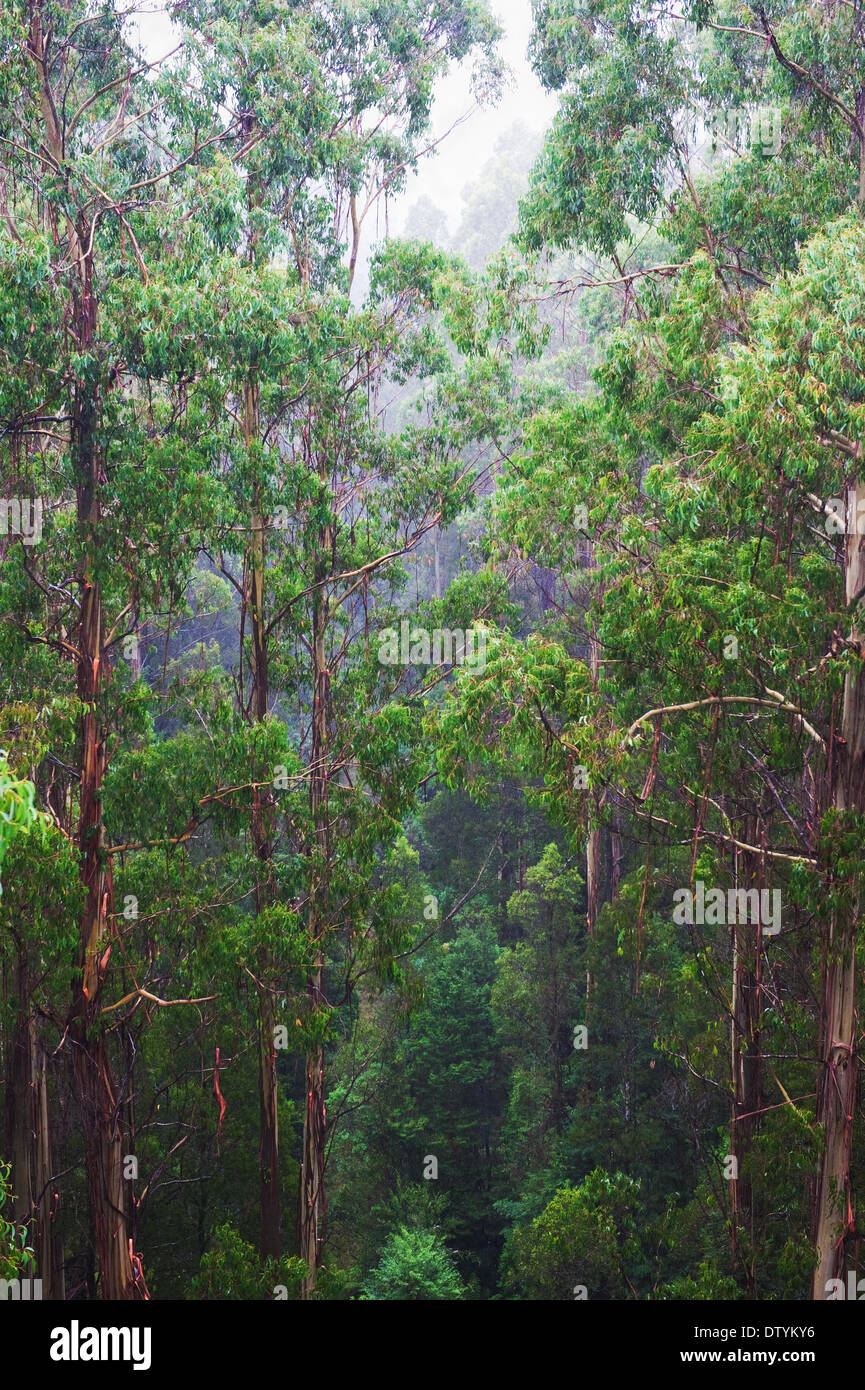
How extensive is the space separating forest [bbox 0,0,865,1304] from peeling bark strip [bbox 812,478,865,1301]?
0.03 m

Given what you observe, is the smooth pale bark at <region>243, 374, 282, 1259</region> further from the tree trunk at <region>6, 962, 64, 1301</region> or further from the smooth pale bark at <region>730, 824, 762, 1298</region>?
the smooth pale bark at <region>730, 824, 762, 1298</region>

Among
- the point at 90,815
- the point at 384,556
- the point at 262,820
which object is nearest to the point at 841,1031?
the point at 262,820

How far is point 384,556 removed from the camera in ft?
38.7

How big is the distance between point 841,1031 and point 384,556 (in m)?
6.65

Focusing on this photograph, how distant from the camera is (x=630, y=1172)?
1717 cm

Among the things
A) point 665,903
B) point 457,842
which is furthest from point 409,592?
point 665,903

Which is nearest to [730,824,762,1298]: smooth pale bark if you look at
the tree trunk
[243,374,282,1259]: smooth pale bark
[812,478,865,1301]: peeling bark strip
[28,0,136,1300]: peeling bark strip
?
[812,478,865,1301]: peeling bark strip

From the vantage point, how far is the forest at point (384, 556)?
24.3ft

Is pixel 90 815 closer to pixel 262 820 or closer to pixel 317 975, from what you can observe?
→ pixel 262 820

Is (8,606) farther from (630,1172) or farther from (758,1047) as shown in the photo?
(630,1172)

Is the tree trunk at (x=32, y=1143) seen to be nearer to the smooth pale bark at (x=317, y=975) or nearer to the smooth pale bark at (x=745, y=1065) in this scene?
the smooth pale bark at (x=317, y=975)

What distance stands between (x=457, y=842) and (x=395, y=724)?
16491mm

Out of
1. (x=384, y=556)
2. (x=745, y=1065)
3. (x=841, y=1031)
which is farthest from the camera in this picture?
(x=384, y=556)

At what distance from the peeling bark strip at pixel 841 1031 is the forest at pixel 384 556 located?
0.09 ft
